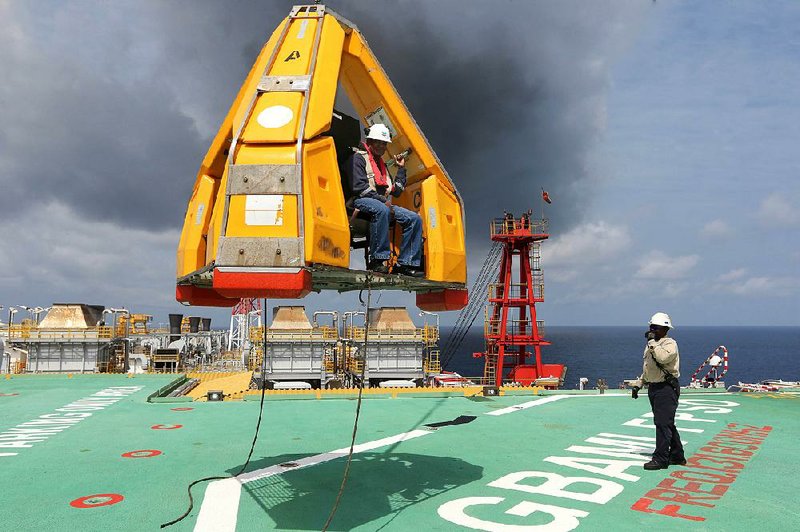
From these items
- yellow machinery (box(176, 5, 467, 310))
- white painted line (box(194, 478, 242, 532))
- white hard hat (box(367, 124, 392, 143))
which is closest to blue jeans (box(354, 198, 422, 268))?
yellow machinery (box(176, 5, 467, 310))

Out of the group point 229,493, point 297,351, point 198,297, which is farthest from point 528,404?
point 297,351

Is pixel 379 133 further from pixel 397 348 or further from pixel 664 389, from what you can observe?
pixel 397 348

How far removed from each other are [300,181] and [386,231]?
4.30 ft

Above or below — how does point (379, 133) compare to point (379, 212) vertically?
above

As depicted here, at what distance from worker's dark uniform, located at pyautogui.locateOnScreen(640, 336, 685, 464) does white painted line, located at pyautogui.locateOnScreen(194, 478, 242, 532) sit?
283 inches

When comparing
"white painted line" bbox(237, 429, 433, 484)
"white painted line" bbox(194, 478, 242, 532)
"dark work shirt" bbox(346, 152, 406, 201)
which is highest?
"dark work shirt" bbox(346, 152, 406, 201)

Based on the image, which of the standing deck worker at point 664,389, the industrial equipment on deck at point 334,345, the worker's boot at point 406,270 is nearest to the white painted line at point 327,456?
the worker's boot at point 406,270

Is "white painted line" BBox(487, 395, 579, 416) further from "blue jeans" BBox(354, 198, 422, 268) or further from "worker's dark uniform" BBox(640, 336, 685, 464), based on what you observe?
"blue jeans" BBox(354, 198, 422, 268)

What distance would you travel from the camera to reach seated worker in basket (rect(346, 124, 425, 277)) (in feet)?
20.5

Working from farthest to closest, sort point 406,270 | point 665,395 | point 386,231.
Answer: point 665,395, point 406,270, point 386,231

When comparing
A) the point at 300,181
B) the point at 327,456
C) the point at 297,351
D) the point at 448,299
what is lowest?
the point at 327,456

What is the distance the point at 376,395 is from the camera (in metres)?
19.1

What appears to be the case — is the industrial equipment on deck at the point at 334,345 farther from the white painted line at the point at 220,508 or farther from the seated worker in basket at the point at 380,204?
the seated worker in basket at the point at 380,204

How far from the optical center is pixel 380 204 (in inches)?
245
